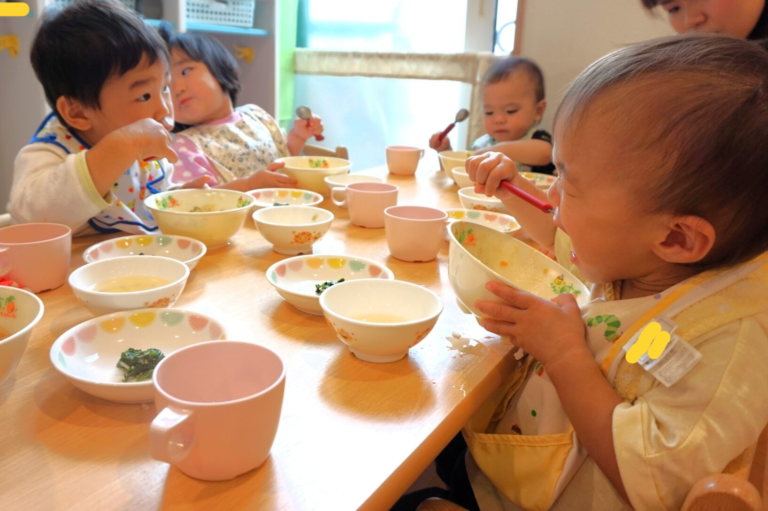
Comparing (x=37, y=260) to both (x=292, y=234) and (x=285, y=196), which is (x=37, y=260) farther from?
(x=285, y=196)

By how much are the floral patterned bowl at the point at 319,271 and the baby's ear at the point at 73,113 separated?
2.08 ft

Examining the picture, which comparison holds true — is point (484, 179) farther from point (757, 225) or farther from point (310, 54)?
point (310, 54)

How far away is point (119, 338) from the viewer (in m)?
0.66

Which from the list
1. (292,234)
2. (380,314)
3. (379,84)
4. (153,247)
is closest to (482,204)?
(292,234)

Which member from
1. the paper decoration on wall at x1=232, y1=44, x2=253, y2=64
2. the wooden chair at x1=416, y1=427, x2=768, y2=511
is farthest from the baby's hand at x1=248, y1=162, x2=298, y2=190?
the paper decoration on wall at x1=232, y1=44, x2=253, y2=64

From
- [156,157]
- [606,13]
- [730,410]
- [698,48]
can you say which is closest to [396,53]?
[606,13]

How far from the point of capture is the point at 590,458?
2.18 feet

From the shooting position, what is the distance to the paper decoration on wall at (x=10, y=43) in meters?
1.84

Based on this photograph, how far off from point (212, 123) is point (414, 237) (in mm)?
1272

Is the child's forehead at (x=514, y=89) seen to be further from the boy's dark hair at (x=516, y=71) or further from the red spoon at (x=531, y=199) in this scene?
the red spoon at (x=531, y=199)

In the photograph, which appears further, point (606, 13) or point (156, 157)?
point (606, 13)

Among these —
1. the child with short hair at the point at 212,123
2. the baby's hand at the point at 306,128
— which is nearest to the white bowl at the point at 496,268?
the child with short hair at the point at 212,123

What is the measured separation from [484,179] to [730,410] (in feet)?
1.71

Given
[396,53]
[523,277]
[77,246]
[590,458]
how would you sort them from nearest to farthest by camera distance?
[590,458] < [523,277] < [77,246] < [396,53]
